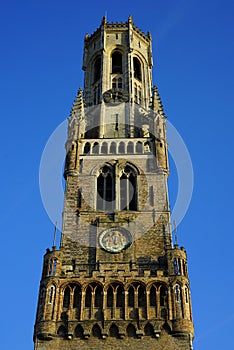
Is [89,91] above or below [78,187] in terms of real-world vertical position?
above

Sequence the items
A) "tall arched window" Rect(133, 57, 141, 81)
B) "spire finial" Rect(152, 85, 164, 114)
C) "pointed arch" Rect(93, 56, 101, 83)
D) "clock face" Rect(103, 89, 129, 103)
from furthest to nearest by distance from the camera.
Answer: "tall arched window" Rect(133, 57, 141, 81) < "pointed arch" Rect(93, 56, 101, 83) < "clock face" Rect(103, 89, 129, 103) < "spire finial" Rect(152, 85, 164, 114)

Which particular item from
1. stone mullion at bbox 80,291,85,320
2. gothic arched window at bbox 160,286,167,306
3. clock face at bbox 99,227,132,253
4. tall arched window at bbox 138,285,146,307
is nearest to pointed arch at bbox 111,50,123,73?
clock face at bbox 99,227,132,253

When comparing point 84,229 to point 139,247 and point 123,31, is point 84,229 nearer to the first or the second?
point 139,247

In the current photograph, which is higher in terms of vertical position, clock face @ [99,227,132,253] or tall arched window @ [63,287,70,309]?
clock face @ [99,227,132,253]

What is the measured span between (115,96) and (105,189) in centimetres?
1253

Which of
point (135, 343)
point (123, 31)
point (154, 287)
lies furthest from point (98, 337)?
point (123, 31)

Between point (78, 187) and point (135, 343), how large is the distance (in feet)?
46.0

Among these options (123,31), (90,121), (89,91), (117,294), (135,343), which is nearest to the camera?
(135,343)

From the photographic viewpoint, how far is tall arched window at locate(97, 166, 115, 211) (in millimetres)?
38438

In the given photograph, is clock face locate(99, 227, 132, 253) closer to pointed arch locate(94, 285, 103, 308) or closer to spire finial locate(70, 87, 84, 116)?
pointed arch locate(94, 285, 103, 308)

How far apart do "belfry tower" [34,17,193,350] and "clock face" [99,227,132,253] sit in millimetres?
70

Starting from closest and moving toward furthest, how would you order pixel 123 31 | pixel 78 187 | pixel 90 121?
pixel 78 187
pixel 90 121
pixel 123 31

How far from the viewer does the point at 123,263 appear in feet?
109

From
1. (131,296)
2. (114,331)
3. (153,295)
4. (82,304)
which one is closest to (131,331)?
(114,331)
